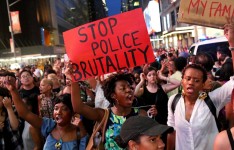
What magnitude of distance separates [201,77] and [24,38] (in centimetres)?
6846

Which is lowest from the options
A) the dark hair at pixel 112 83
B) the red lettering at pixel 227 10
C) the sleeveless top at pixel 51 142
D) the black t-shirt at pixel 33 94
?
the sleeveless top at pixel 51 142

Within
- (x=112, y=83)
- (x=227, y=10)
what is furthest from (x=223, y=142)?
(x=227, y=10)

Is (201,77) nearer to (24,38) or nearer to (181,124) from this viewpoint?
(181,124)

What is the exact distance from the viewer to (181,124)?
12.2 ft

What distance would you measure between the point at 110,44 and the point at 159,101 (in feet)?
5.09

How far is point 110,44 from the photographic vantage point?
4480 mm

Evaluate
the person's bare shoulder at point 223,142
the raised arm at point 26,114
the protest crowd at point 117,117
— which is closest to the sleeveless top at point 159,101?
the protest crowd at point 117,117

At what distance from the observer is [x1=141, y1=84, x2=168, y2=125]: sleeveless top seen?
5.55m

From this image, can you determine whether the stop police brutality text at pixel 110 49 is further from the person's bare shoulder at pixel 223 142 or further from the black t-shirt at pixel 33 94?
the person's bare shoulder at pixel 223 142

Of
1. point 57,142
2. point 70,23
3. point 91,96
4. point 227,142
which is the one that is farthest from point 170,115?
point 70,23

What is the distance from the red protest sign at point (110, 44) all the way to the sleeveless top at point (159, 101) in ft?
4.11

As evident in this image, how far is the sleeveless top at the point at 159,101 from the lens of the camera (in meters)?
5.55

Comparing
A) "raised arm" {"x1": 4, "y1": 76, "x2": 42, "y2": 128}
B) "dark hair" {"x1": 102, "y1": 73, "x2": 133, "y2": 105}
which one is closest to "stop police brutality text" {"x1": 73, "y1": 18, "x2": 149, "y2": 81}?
"dark hair" {"x1": 102, "y1": 73, "x2": 133, "y2": 105}

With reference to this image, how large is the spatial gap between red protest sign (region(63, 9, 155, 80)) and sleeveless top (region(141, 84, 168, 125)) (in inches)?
49.3
